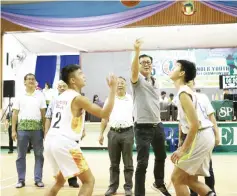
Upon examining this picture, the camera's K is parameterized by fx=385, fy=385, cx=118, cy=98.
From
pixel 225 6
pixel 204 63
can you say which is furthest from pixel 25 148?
pixel 204 63

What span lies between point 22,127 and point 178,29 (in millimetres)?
9365

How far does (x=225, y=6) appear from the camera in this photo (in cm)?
Result: 902

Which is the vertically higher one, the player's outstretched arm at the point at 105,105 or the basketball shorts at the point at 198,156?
the player's outstretched arm at the point at 105,105

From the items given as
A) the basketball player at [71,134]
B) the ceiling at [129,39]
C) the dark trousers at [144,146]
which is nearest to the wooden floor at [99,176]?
the dark trousers at [144,146]

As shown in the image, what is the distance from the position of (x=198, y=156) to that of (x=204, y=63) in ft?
40.7

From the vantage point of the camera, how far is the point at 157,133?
4.27 meters

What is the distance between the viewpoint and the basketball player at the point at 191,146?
10.7 ft

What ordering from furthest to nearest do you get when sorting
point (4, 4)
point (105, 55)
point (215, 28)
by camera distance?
point (105, 55)
point (215, 28)
point (4, 4)

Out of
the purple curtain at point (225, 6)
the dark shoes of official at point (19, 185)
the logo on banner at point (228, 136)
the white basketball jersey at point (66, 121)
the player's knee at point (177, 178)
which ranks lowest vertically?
the dark shoes of official at point (19, 185)

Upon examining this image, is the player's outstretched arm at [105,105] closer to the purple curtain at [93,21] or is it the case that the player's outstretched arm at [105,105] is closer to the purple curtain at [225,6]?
the purple curtain at [93,21]

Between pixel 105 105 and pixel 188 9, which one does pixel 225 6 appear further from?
pixel 105 105

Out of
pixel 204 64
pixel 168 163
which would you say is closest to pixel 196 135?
pixel 168 163

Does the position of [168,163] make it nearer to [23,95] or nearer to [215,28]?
[23,95]

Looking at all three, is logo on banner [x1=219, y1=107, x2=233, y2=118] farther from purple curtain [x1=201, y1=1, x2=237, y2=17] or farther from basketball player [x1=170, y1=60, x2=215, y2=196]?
basketball player [x1=170, y1=60, x2=215, y2=196]
